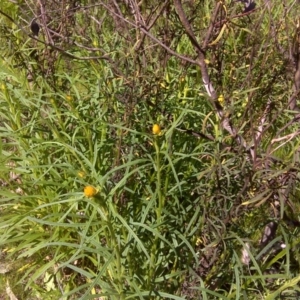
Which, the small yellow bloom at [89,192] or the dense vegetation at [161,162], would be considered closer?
the small yellow bloom at [89,192]

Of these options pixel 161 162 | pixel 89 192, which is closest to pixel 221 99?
pixel 161 162

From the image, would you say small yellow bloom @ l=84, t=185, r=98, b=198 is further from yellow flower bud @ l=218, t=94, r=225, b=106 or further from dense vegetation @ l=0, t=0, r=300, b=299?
yellow flower bud @ l=218, t=94, r=225, b=106

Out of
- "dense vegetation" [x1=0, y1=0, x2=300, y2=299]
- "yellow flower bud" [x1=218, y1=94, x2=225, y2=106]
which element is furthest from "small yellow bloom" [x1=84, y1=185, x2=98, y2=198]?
"yellow flower bud" [x1=218, y1=94, x2=225, y2=106]

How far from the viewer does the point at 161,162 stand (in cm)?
213

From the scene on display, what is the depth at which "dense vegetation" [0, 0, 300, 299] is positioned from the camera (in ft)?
6.13

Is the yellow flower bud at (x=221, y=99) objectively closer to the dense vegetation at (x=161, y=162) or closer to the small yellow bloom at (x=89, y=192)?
the dense vegetation at (x=161, y=162)

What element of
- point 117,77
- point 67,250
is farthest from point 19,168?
point 117,77

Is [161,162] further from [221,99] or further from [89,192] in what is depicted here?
[89,192]

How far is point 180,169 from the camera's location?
2.28 meters

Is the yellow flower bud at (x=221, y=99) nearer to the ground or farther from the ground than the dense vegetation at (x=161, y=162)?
farther from the ground

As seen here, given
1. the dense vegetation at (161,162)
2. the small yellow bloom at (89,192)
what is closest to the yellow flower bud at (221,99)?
the dense vegetation at (161,162)

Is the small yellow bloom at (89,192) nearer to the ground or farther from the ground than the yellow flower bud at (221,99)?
nearer to the ground

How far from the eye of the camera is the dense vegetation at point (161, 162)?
187 centimetres

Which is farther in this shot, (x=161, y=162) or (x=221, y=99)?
(x=161, y=162)
